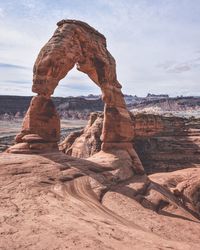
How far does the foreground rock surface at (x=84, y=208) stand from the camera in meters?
6.80

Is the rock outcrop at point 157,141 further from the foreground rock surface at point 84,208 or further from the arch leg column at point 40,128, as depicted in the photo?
the arch leg column at point 40,128

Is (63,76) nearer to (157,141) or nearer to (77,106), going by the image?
(157,141)

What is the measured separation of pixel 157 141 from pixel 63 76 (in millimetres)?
21115

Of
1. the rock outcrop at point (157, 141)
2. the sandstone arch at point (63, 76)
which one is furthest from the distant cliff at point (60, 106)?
the sandstone arch at point (63, 76)

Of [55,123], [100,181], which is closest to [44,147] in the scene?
[55,123]

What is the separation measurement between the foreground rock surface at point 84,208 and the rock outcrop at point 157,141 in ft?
40.5

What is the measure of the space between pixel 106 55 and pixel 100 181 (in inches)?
355

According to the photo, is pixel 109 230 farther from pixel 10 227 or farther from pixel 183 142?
pixel 183 142

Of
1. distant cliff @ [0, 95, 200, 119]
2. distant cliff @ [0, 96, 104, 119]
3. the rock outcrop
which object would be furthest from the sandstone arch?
distant cliff @ [0, 96, 104, 119]

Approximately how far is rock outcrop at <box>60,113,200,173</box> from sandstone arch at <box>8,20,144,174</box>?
1112 centimetres

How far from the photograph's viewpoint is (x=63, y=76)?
1647 centimetres

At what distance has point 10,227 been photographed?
275 inches

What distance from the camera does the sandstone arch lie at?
1527 centimetres

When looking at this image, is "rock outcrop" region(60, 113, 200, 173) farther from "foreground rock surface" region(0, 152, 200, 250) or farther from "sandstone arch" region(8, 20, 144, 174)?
"foreground rock surface" region(0, 152, 200, 250)
